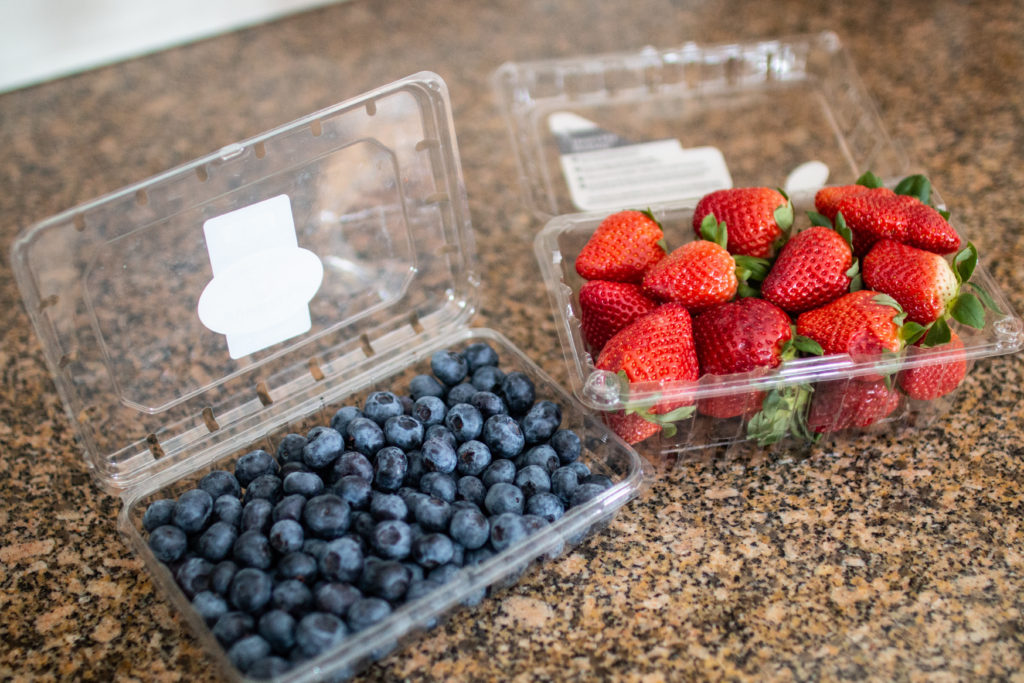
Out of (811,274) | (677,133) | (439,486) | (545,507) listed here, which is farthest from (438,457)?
(677,133)

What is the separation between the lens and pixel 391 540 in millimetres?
894

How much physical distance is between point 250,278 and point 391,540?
0.41 m

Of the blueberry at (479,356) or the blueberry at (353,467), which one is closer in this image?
the blueberry at (353,467)

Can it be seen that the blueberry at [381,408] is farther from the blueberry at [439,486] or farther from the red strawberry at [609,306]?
the red strawberry at [609,306]

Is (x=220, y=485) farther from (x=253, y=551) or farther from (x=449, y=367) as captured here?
(x=449, y=367)

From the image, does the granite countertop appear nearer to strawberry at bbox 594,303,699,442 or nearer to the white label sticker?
strawberry at bbox 594,303,699,442

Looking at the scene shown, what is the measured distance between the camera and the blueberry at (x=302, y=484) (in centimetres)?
96

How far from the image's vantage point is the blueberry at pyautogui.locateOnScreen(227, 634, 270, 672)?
2.71 feet

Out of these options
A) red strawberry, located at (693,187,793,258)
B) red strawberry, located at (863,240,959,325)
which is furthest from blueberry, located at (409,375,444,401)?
red strawberry, located at (863,240,959,325)

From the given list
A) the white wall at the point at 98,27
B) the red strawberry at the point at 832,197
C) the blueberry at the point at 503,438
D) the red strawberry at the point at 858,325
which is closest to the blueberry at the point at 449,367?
the blueberry at the point at 503,438

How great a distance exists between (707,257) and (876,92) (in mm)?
908

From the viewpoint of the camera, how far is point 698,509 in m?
1.05

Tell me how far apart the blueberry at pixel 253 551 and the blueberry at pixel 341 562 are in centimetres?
6

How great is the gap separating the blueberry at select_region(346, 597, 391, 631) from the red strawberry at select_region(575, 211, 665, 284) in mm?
509
